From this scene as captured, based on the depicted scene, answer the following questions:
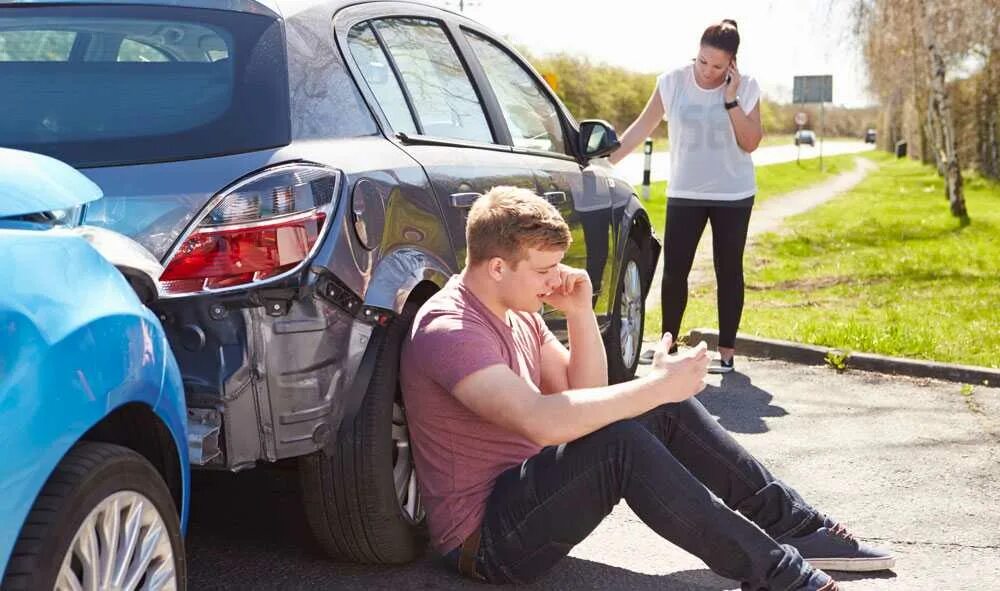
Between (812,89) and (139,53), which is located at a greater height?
(139,53)

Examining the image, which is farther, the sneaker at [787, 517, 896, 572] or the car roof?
the sneaker at [787, 517, 896, 572]

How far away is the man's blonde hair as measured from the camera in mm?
3525

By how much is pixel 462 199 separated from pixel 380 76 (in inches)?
18.1

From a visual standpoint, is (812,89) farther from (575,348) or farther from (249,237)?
(249,237)

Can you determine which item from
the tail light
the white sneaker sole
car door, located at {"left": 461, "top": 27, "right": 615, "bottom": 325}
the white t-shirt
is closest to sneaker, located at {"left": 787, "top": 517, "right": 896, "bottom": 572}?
the white sneaker sole

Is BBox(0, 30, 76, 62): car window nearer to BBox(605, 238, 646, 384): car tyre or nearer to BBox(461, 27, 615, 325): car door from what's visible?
BBox(461, 27, 615, 325): car door

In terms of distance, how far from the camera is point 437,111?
4578mm

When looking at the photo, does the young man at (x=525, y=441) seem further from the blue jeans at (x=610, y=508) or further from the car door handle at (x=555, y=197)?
the car door handle at (x=555, y=197)

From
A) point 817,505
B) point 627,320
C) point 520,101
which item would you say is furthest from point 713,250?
point 817,505

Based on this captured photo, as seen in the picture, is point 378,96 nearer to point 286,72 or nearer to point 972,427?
point 286,72

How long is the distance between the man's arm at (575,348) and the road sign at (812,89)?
47571 mm

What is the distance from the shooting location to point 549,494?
354 centimetres

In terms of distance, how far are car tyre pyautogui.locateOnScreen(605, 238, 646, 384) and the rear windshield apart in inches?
119

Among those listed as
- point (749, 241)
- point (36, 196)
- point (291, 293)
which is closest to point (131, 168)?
point (291, 293)
